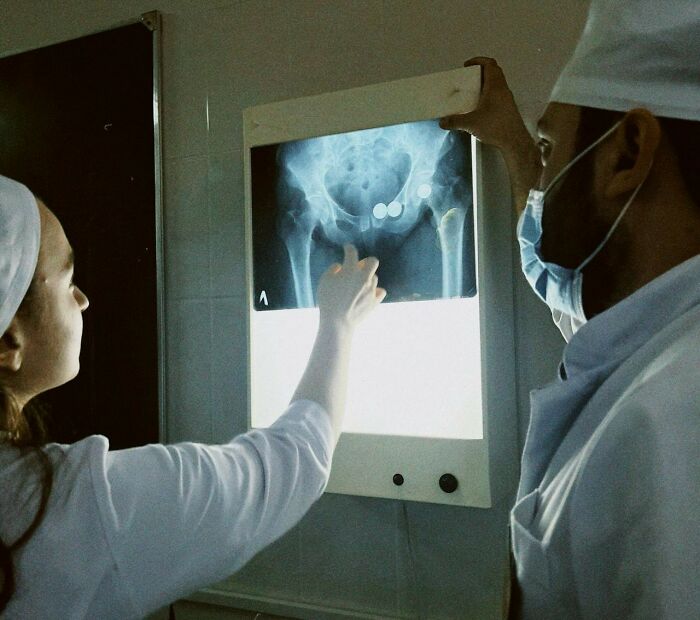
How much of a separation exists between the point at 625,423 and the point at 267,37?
1.23 metres

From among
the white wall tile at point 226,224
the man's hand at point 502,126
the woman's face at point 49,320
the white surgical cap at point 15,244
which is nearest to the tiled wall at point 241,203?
the white wall tile at point 226,224

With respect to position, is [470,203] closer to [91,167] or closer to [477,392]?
[477,392]

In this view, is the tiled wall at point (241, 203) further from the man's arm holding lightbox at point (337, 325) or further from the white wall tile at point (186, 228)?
the man's arm holding lightbox at point (337, 325)

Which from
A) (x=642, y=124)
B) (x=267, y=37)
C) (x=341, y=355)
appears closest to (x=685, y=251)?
(x=642, y=124)

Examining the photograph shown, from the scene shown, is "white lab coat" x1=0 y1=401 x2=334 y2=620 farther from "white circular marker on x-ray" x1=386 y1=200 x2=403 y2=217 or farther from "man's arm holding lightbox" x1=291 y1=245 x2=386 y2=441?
"white circular marker on x-ray" x1=386 y1=200 x2=403 y2=217

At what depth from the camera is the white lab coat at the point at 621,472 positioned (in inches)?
20.7

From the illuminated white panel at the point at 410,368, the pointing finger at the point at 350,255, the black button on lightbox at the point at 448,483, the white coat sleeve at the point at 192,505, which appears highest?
the pointing finger at the point at 350,255

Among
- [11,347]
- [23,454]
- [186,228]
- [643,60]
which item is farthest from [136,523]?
[186,228]

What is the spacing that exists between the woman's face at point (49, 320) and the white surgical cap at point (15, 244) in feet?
0.13

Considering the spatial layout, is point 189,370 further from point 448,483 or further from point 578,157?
point 578,157

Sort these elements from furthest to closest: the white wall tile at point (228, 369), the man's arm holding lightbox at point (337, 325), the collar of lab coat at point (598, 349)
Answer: the white wall tile at point (228, 369)
the man's arm holding lightbox at point (337, 325)
the collar of lab coat at point (598, 349)

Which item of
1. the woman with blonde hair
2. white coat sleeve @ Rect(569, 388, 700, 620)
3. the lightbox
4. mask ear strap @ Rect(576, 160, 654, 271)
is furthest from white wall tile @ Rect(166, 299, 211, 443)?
white coat sleeve @ Rect(569, 388, 700, 620)

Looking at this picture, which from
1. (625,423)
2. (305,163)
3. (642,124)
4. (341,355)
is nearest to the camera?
(625,423)

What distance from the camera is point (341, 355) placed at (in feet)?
3.47
